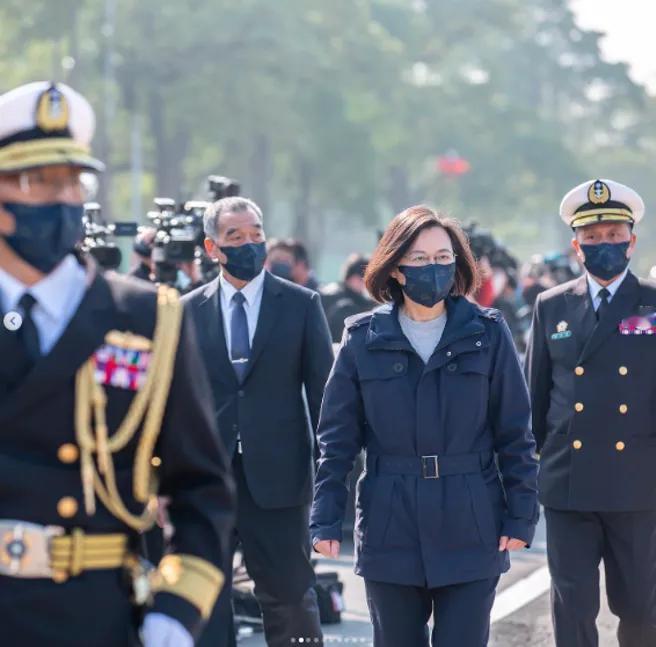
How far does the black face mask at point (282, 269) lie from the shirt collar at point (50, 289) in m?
10.2

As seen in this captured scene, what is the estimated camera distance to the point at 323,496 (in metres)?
6.27

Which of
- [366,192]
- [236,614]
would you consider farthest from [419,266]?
[366,192]

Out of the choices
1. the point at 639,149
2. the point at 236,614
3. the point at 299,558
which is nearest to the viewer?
the point at 299,558

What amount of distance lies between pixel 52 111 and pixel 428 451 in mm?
2661

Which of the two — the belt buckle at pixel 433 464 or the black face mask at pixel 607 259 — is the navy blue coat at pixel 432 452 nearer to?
the belt buckle at pixel 433 464

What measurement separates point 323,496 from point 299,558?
1.16 metres

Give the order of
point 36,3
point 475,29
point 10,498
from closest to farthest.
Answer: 1. point 10,498
2. point 36,3
3. point 475,29

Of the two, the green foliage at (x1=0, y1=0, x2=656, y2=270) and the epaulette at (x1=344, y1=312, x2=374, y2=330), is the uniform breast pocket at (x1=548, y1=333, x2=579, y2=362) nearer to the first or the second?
the epaulette at (x1=344, y1=312, x2=374, y2=330)

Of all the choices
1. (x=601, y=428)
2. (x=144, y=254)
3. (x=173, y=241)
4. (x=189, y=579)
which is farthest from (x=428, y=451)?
(x=144, y=254)

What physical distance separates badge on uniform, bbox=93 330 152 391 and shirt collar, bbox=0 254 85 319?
0.11 m

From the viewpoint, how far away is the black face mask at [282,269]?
13.9 meters

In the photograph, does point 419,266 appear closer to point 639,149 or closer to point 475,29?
point 475,29

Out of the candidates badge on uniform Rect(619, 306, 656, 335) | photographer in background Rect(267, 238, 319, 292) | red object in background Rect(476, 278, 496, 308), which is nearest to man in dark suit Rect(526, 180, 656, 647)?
badge on uniform Rect(619, 306, 656, 335)

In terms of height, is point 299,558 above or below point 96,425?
below
